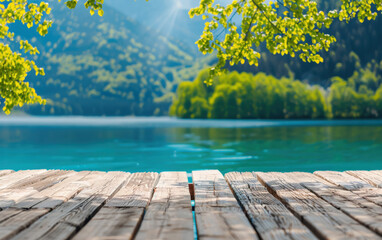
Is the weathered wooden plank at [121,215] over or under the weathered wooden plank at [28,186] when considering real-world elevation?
over

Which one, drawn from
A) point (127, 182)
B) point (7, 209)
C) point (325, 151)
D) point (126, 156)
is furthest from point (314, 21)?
point (325, 151)

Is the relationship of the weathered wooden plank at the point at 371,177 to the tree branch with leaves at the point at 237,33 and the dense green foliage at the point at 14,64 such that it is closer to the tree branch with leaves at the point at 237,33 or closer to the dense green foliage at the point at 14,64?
the tree branch with leaves at the point at 237,33

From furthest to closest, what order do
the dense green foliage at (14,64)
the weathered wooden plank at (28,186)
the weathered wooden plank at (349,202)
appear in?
the dense green foliage at (14,64)
the weathered wooden plank at (28,186)
the weathered wooden plank at (349,202)

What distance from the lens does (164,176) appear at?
811 centimetres

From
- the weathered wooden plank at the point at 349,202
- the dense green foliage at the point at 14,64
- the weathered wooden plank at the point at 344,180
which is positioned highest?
the dense green foliage at the point at 14,64

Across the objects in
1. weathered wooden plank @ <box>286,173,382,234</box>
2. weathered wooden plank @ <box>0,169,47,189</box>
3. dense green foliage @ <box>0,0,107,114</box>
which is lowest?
weathered wooden plank @ <box>0,169,47,189</box>

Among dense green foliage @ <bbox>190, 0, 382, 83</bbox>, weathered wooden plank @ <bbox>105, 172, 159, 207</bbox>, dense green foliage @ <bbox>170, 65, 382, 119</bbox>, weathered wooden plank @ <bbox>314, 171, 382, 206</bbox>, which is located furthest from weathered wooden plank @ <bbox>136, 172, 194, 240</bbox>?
dense green foliage @ <bbox>170, 65, 382, 119</bbox>

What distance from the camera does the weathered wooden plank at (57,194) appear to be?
5.38 meters

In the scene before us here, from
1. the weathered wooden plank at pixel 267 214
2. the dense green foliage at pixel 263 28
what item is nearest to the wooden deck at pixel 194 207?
the weathered wooden plank at pixel 267 214

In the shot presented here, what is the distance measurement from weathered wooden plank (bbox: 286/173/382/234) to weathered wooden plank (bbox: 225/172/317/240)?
2.23 feet

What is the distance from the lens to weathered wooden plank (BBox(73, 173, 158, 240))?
405 cm

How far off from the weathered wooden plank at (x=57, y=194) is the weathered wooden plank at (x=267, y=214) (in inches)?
96.7

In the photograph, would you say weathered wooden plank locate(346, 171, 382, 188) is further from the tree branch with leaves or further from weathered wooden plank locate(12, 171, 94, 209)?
weathered wooden plank locate(12, 171, 94, 209)

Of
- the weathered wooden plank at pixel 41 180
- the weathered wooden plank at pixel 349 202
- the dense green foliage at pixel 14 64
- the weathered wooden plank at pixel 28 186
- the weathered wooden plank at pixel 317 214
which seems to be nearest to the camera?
the weathered wooden plank at pixel 317 214
